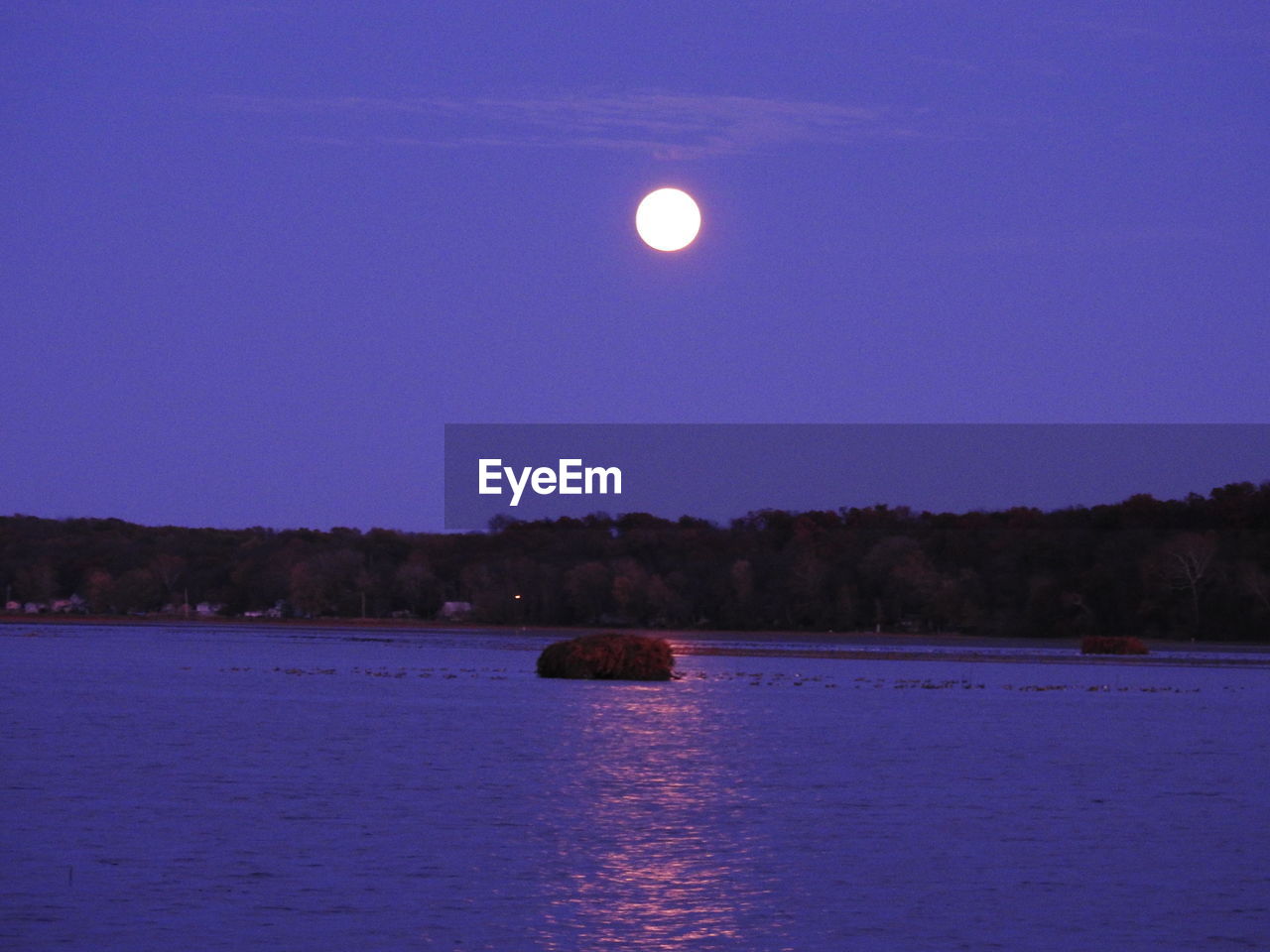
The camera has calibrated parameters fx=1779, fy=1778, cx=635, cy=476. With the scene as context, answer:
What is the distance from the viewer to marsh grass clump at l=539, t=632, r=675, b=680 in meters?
75.3

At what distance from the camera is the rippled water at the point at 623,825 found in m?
19.9

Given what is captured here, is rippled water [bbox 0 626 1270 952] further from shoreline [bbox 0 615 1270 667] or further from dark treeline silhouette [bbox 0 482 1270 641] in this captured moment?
dark treeline silhouette [bbox 0 482 1270 641]

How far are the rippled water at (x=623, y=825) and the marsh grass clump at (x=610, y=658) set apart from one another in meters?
14.4

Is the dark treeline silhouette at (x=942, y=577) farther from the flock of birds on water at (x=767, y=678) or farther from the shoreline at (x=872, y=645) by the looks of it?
the flock of birds on water at (x=767, y=678)

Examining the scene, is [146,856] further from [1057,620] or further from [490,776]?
[1057,620]

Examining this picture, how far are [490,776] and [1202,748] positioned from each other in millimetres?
19593

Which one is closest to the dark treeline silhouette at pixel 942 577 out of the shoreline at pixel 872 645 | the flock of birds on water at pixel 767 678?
the shoreline at pixel 872 645

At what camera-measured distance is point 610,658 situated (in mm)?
75625

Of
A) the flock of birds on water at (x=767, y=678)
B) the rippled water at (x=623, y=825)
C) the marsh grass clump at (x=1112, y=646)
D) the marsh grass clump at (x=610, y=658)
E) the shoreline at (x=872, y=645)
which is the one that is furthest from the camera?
the marsh grass clump at (x=1112, y=646)

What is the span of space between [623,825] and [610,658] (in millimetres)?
47341

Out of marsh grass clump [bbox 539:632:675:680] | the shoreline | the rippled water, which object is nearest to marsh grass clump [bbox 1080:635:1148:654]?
the shoreline

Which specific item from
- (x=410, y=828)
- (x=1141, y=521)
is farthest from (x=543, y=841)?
(x=1141, y=521)

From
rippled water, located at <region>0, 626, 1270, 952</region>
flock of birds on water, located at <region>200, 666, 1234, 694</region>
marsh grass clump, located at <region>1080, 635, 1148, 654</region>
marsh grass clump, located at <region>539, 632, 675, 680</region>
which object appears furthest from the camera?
marsh grass clump, located at <region>1080, 635, 1148, 654</region>

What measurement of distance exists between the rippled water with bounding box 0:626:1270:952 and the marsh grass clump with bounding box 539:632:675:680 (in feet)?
47.1
